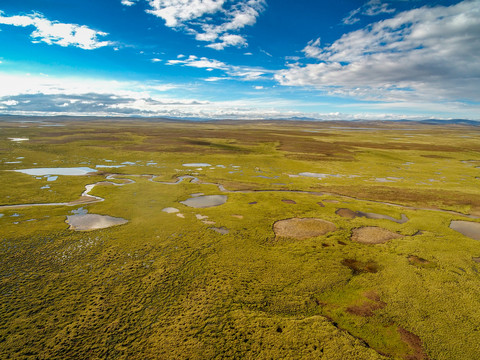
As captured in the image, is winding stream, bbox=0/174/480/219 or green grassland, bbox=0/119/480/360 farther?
winding stream, bbox=0/174/480/219

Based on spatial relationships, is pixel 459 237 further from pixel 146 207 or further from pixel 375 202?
pixel 146 207

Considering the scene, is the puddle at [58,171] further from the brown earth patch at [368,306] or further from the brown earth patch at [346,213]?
the brown earth patch at [368,306]

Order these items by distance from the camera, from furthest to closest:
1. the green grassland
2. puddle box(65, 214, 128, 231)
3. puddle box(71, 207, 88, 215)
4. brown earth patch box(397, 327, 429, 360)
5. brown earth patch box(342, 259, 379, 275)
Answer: puddle box(71, 207, 88, 215) < puddle box(65, 214, 128, 231) < brown earth patch box(342, 259, 379, 275) < the green grassland < brown earth patch box(397, 327, 429, 360)

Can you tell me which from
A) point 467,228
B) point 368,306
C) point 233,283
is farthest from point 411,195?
point 233,283

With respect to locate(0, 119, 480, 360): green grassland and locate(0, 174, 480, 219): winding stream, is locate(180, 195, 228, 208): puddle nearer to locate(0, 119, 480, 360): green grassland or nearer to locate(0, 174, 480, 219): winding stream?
locate(0, 119, 480, 360): green grassland

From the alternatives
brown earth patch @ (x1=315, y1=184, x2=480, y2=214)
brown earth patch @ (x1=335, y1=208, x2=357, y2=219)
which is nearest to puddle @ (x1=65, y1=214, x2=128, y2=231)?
brown earth patch @ (x1=335, y1=208, x2=357, y2=219)

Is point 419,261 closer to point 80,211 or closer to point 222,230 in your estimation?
point 222,230

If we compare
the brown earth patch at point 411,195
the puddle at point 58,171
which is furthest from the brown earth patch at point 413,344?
the puddle at point 58,171
